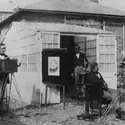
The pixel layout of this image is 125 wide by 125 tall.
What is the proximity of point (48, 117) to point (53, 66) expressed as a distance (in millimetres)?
2085

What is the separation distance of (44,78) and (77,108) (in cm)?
151

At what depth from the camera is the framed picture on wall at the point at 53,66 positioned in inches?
375

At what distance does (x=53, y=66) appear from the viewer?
31.4 ft

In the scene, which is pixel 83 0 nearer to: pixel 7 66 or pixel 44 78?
pixel 44 78

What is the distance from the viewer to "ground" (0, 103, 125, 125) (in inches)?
291

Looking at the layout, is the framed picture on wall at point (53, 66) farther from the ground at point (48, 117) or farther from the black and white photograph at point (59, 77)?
the ground at point (48, 117)

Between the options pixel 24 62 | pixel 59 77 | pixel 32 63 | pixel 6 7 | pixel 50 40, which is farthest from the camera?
pixel 6 7

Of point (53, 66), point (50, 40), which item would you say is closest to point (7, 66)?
point (53, 66)

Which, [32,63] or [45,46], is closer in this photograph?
[45,46]

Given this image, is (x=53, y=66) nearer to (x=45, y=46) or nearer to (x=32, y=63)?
→ (x=45, y=46)

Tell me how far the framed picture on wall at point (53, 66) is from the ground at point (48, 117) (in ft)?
3.82

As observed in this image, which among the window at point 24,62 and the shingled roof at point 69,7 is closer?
the window at point 24,62

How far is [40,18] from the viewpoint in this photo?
56.0ft

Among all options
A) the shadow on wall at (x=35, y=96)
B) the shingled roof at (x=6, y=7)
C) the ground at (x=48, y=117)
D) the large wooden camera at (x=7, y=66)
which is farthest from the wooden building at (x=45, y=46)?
the shingled roof at (x=6, y=7)
